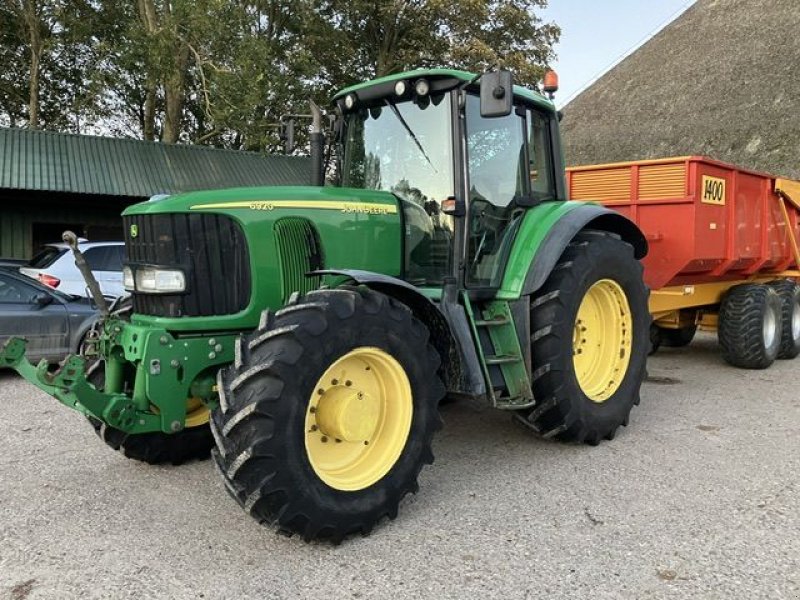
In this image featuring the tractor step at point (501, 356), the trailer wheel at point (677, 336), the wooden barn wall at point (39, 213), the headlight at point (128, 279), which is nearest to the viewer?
the headlight at point (128, 279)

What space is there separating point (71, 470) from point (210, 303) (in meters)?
1.74

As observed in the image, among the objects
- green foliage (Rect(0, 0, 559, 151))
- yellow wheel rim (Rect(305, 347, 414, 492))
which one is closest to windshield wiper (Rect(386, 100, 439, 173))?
yellow wheel rim (Rect(305, 347, 414, 492))

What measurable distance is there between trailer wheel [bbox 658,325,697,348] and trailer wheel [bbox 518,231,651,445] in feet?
14.6

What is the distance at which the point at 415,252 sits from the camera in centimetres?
429

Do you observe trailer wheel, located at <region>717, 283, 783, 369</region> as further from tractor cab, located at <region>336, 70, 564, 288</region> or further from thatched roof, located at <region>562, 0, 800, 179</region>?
thatched roof, located at <region>562, 0, 800, 179</region>

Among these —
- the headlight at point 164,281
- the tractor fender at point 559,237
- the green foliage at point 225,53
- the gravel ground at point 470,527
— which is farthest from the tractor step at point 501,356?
the green foliage at point 225,53

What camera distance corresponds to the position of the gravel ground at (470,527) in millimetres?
2865

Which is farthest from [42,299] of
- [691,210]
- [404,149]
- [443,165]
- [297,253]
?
[691,210]

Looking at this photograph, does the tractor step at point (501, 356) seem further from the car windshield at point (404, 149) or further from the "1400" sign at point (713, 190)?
the "1400" sign at point (713, 190)

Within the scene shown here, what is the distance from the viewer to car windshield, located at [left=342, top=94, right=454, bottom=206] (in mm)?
4223

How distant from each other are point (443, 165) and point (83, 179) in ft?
38.7

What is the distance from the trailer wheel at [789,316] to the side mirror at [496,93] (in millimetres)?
6129

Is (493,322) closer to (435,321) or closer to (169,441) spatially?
(435,321)

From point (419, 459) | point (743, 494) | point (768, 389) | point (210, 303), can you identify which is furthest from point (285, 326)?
point (768, 389)
